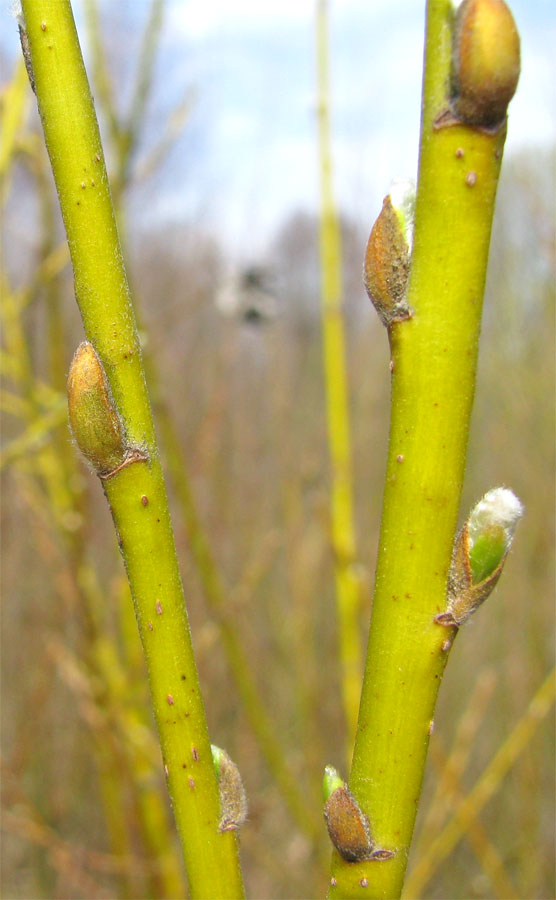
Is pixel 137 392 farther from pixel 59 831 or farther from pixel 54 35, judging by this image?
pixel 59 831

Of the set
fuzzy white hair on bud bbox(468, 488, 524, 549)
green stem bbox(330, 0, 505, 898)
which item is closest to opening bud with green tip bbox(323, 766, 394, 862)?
green stem bbox(330, 0, 505, 898)

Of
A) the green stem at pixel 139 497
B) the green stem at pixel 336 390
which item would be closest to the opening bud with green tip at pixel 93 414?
the green stem at pixel 139 497

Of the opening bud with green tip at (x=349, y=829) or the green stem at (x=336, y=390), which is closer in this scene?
the opening bud with green tip at (x=349, y=829)

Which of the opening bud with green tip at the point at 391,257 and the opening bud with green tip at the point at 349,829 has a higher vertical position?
the opening bud with green tip at the point at 391,257

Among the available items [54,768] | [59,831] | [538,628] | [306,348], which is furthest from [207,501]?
[306,348]

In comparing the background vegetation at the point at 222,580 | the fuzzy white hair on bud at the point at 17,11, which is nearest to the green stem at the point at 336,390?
the background vegetation at the point at 222,580

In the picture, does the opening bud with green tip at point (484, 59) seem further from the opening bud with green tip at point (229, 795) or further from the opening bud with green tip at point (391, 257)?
the opening bud with green tip at point (229, 795)

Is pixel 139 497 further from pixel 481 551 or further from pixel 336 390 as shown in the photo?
pixel 336 390
